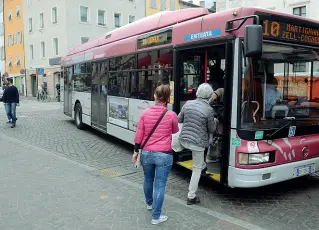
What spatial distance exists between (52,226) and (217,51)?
380cm

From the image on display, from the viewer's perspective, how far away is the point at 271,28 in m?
4.69

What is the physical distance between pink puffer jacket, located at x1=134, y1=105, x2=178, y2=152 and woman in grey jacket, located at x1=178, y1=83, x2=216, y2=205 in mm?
618

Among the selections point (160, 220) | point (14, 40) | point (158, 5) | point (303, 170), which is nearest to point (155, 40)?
point (303, 170)

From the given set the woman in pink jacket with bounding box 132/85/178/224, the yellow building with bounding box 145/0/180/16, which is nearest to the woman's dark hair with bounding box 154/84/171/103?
the woman in pink jacket with bounding box 132/85/178/224

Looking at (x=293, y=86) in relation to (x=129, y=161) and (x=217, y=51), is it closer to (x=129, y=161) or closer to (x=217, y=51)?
(x=217, y=51)

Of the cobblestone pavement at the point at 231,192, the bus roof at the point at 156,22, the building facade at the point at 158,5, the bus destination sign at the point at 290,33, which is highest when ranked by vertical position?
the building facade at the point at 158,5

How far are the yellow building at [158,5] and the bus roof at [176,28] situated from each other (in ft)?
99.3

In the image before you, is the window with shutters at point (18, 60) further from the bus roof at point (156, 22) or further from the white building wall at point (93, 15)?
the bus roof at point (156, 22)

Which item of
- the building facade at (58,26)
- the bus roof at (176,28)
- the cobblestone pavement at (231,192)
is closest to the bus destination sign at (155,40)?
the bus roof at (176,28)

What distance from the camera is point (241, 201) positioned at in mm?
5141

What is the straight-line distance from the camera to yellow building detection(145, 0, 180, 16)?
1571 inches

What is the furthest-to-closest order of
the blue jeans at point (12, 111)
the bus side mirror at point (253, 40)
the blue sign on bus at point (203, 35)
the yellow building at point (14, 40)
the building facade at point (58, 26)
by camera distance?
the yellow building at point (14, 40), the building facade at point (58, 26), the blue jeans at point (12, 111), the blue sign on bus at point (203, 35), the bus side mirror at point (253, 40)

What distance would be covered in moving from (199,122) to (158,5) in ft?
129

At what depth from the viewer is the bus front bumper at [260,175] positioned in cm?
465
